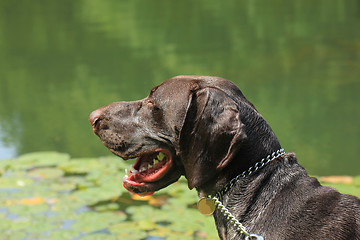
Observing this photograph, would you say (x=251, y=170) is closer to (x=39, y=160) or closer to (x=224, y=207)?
(x=224, y=207)

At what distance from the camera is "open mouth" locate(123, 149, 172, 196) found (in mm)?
3121

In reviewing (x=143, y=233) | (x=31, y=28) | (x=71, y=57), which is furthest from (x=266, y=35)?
(x=143, y=233)

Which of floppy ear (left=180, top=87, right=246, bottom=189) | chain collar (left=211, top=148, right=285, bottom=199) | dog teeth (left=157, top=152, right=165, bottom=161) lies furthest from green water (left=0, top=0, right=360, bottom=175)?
floppy ear (left=180, top=87, right=246, bottom=189)

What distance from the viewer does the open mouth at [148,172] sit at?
10.2 feet

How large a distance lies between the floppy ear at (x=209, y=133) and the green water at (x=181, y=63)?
434cm

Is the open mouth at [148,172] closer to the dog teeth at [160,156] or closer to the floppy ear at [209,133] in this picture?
the dog teeth at [160,156]

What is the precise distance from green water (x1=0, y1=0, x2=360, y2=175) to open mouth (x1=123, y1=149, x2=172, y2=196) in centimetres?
411

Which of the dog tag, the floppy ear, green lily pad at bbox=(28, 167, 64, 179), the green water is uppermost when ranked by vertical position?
the floppy ear

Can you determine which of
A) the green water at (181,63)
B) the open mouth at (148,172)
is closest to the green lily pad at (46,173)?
the green water at (181,63)

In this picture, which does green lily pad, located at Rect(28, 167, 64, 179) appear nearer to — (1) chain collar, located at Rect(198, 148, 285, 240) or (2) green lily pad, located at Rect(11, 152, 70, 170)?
(2) green lily pad, located at Rect(11, 152, 70, 170)

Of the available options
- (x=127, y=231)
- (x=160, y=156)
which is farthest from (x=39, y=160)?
(x=160, y=156)

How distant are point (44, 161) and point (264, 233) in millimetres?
5106

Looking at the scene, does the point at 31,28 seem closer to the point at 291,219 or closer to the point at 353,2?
the point at 353,2

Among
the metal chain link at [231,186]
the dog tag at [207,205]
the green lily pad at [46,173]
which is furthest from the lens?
the green lily pad at [46,173]
